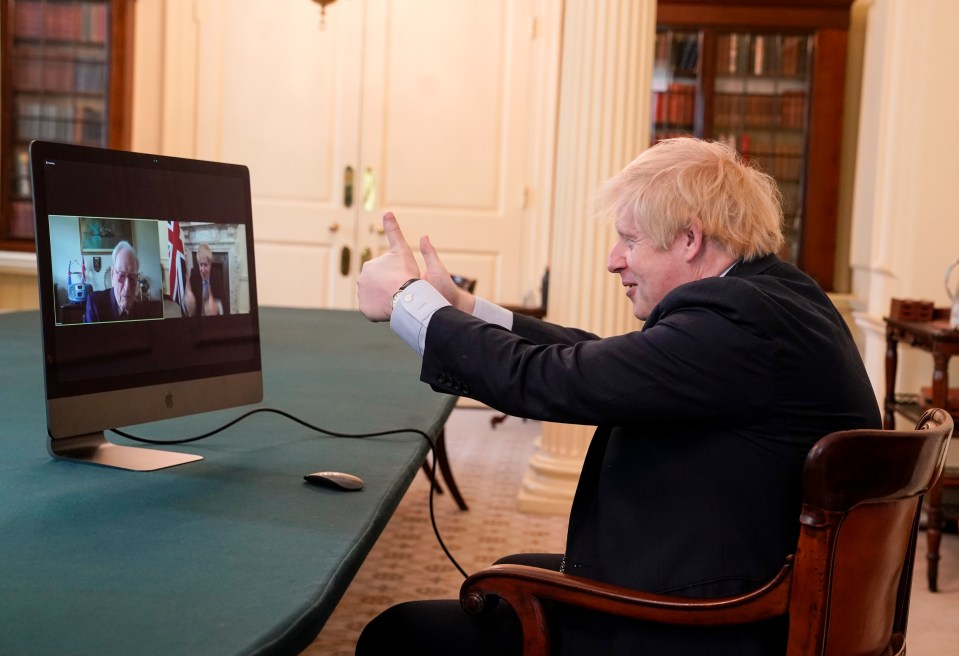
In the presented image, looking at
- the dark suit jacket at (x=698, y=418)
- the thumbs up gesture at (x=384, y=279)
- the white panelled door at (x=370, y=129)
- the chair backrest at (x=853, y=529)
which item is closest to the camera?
the chair backrest at (x=853, y=529)

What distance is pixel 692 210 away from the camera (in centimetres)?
155

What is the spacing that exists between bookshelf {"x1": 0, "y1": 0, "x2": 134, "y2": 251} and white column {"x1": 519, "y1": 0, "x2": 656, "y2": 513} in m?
3.25

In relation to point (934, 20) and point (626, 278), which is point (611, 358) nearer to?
point (626, 278)

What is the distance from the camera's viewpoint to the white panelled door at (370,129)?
6.56 m

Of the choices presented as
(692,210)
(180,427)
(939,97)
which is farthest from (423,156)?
(692,210)

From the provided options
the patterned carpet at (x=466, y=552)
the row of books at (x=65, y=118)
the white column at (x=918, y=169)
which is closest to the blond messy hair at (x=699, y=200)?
the patterned carpet at (x=466, y=552)

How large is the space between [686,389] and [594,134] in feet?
9.70

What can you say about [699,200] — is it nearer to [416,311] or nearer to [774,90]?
[416,311]

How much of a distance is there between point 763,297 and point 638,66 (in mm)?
3017

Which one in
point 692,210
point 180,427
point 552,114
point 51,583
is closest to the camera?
point 51,583

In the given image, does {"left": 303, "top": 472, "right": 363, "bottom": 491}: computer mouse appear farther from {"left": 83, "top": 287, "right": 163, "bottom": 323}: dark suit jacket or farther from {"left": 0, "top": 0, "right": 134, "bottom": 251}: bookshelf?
{"left": 0, "top": 0, "right": 134, "bottom": 251}: bookshelf

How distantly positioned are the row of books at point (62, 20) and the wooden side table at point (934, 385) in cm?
478

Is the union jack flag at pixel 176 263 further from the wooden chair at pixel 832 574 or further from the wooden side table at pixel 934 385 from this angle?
the wooden side table at pixel 934 385

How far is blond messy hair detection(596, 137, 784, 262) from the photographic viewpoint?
155cm
